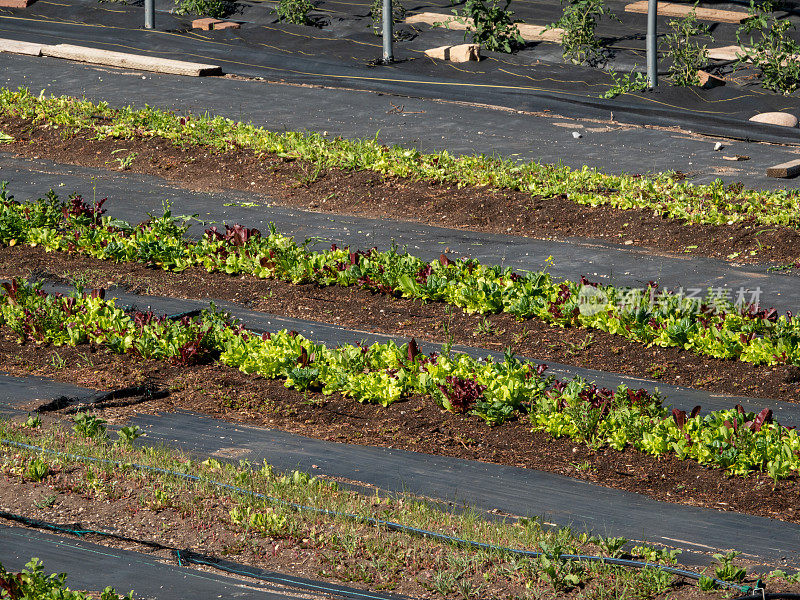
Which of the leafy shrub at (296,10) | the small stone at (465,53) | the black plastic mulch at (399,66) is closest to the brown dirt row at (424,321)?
the black plastic mulch at (399,66)

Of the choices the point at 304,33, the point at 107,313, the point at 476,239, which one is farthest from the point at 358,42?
the point at 107,313

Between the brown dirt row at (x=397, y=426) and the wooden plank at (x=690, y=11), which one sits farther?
the wooden plank at (x=690, y=11)

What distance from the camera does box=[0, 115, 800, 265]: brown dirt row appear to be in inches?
389

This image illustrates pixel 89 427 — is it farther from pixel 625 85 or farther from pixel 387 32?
pixel 387 32

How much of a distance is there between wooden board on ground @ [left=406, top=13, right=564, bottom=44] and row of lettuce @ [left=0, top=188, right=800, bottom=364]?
36.2 ft

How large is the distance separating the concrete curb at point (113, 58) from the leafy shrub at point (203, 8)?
12.0ft

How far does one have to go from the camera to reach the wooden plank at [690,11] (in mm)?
21812

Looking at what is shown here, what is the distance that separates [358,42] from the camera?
1934cm

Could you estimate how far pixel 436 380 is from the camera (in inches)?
258

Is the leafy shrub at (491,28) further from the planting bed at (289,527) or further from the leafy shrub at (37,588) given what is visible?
the leafy shrub at (37,588)

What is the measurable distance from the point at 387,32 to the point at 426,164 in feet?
22.2

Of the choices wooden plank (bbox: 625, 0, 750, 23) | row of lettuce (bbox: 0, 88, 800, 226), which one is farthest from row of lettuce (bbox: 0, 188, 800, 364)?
wooden plank (bbox: 625, 0, 750, 23)

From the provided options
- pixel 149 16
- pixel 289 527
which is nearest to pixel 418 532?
pixel 289 527

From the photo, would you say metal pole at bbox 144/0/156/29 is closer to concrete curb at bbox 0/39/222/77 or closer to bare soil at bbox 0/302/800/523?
concrete curb at bbox 0/39/222/77
